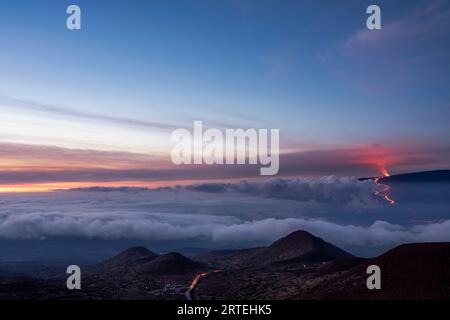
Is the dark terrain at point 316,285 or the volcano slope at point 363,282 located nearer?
the volcano slope at point 363,282

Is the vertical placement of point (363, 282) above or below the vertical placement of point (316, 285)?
above

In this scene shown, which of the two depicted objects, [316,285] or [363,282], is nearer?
[363,282]

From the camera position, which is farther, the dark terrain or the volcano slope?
the dark terrain

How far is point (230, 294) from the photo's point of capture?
12556 centimetres

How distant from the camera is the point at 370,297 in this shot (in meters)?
90.4

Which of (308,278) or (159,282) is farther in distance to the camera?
(159,282)

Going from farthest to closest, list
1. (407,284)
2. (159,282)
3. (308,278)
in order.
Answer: (159,282)
(308,278)
(407,284)

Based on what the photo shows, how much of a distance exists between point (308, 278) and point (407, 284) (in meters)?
44.8
